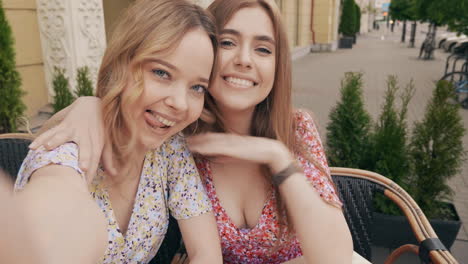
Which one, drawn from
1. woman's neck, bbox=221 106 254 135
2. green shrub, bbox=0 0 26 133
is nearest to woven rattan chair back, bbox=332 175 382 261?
woman's neck, bbox=221 106 254 135

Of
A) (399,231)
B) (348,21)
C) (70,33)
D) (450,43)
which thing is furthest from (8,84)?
(348,21)

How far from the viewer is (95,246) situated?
78cm

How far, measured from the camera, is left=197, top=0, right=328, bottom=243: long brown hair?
4.91 ft

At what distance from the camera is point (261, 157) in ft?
4.79

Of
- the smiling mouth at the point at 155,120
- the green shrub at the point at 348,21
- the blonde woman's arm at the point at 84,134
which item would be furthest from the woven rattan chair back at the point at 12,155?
the green shrub at the point at 348,21

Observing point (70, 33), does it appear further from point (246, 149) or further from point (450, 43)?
point (450, 43)

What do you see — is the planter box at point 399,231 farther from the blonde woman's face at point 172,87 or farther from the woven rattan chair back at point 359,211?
the blonde woman's face at point 172,87

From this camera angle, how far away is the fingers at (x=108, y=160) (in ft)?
4.17

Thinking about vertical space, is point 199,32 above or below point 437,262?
above

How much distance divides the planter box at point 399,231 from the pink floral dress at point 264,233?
177cm

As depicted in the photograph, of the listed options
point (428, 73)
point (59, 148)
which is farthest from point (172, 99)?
point (428, 73)

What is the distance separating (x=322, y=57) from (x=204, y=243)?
18.9 m

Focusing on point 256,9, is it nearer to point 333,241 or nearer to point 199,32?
point 199,32

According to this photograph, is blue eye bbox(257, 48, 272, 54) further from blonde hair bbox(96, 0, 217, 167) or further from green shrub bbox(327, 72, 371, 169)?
green shrub bbox(327, 72, 371, 169)
